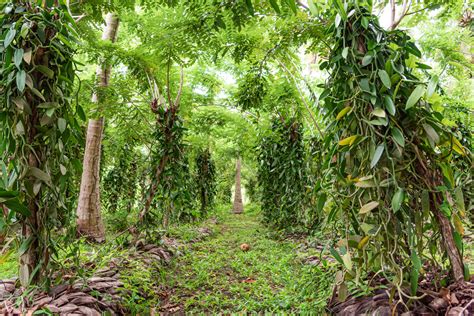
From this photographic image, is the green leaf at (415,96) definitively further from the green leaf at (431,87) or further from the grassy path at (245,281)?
the grassy path at (245,281)

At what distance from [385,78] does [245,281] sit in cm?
222

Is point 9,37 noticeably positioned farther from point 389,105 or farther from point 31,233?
point 389,105

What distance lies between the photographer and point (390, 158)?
50.8 inches

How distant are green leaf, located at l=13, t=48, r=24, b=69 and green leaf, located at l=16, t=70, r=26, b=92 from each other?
0.15 feet

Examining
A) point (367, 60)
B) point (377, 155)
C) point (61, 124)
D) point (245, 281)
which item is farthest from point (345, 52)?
point (245, 281)

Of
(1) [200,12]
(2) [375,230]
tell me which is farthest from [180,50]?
(2) [375,230]

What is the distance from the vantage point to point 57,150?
1.71 m

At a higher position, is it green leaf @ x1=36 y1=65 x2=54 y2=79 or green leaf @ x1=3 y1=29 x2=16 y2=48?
green leaf @ x1=3 y1=29 x2=16 y2=48

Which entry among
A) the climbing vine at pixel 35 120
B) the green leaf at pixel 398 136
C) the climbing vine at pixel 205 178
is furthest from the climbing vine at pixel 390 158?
the climbing vine at pixel 205 178

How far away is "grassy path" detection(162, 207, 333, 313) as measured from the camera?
221cm

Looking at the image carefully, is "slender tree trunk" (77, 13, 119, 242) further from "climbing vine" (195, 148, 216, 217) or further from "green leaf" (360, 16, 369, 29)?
"green leaf" (360, 16, 369, 29)

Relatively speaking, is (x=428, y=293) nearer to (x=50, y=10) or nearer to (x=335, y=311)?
(x=335, y=311)

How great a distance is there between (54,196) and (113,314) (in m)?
0.74

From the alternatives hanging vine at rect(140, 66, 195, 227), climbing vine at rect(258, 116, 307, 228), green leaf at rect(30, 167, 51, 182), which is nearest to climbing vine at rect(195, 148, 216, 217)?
climbing vine at rect(258, 116, 307, 228)
